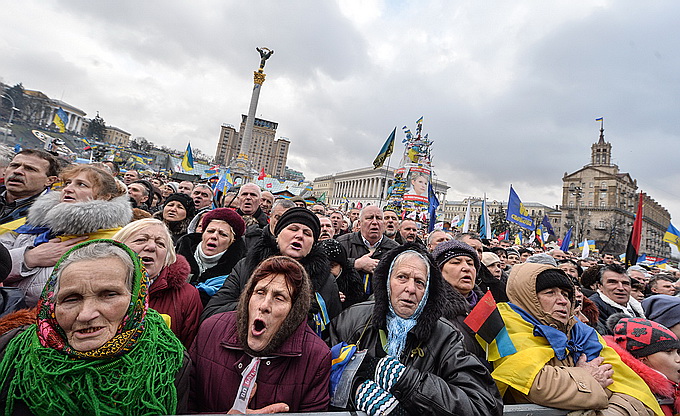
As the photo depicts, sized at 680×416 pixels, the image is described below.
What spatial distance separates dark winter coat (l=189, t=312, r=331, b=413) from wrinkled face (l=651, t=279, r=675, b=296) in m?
6.54

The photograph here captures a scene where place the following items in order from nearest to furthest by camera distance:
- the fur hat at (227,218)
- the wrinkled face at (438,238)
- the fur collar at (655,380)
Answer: the fur collar at (655,380), the fur hat at (227,218), the wrinkled face at (438,238)

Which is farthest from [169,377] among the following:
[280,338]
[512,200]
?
[512,200]

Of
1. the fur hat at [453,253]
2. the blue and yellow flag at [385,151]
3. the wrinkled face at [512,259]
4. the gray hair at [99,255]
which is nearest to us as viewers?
the gray hair at [99,255]

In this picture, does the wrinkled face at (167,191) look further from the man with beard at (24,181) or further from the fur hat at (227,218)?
the fur hat at (227,218)

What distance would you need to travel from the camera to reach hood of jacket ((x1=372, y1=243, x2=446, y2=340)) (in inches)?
76.7

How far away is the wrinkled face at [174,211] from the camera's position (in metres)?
4.17

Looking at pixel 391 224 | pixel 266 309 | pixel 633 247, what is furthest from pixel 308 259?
pixel 633 247

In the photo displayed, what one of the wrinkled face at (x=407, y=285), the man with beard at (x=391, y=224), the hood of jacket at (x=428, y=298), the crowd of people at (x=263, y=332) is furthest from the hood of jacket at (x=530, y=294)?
the man with beard at (x=391, y=224)

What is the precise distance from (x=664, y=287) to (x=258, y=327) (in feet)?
22.9

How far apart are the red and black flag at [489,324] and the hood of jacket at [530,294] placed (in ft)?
1.25

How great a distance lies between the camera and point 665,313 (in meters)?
2.85

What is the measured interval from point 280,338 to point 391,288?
0.85 m

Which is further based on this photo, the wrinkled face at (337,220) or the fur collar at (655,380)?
the wrinkled face at (337,220)

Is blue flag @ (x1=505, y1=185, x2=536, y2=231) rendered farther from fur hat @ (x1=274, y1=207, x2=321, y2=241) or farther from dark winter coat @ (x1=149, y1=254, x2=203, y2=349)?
dark winter coat @ (x1=149, y1=254, x2=203, y2=349)
